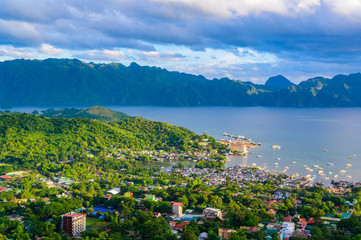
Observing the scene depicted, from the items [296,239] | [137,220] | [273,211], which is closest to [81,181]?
[137,220]

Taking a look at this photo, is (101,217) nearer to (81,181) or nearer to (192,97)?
(81,181)

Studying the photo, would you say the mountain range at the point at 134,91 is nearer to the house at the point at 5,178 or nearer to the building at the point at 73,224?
the house at the point at 5,178

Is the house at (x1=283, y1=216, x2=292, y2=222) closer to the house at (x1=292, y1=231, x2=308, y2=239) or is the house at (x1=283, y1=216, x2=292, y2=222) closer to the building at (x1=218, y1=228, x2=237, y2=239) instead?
the house at (x1=292, y1=231, x2=308, y2=239)

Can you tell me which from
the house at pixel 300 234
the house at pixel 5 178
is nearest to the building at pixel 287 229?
the house at pixel 300 234

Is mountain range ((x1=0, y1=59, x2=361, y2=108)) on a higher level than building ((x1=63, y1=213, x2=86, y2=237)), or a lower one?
higher

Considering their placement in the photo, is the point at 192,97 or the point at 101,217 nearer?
the point at 101,217

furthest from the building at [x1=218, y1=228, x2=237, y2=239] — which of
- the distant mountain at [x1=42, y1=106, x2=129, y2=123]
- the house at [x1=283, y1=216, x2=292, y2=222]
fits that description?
the distant mountain at [x1=42, y1=106, x2=129, y2=123]
